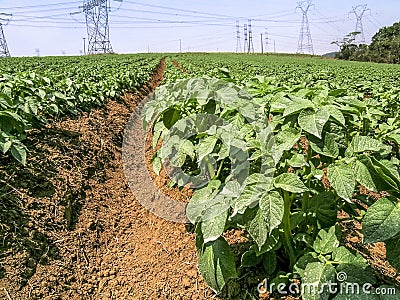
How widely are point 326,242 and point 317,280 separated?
0.20 metres

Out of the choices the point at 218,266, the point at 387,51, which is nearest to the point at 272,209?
the point at 218,266

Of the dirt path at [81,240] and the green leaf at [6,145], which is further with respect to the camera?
the green leaf at [6,145]

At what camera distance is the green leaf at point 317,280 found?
54.6 inches

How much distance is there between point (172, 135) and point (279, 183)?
1.01 metres

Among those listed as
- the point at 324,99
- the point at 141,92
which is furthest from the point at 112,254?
the point at 141,92

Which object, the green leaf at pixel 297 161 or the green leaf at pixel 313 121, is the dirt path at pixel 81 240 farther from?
the green leaf at pixel 313 121

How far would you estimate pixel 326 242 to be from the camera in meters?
1.56

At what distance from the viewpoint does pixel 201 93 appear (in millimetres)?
2092

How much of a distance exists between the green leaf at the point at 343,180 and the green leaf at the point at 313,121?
16 cm

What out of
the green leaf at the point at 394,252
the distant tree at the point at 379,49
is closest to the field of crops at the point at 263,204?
the green leaf at the point at 394,252

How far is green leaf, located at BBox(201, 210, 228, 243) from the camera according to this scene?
4.81ft

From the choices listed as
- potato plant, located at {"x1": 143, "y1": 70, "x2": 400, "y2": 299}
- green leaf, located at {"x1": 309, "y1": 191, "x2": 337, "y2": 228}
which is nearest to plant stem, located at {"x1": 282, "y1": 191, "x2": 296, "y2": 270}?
potato plant, located at {"x1": 143, "y1": 70, "x2": 400, "y2": 299}

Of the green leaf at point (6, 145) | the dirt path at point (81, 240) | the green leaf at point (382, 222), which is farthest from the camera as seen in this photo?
the green leaf at point (6, 145)

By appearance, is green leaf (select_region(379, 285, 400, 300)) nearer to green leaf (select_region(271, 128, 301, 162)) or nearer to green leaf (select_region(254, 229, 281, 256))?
green leaf (select_region(254, 229, 281, 256))
